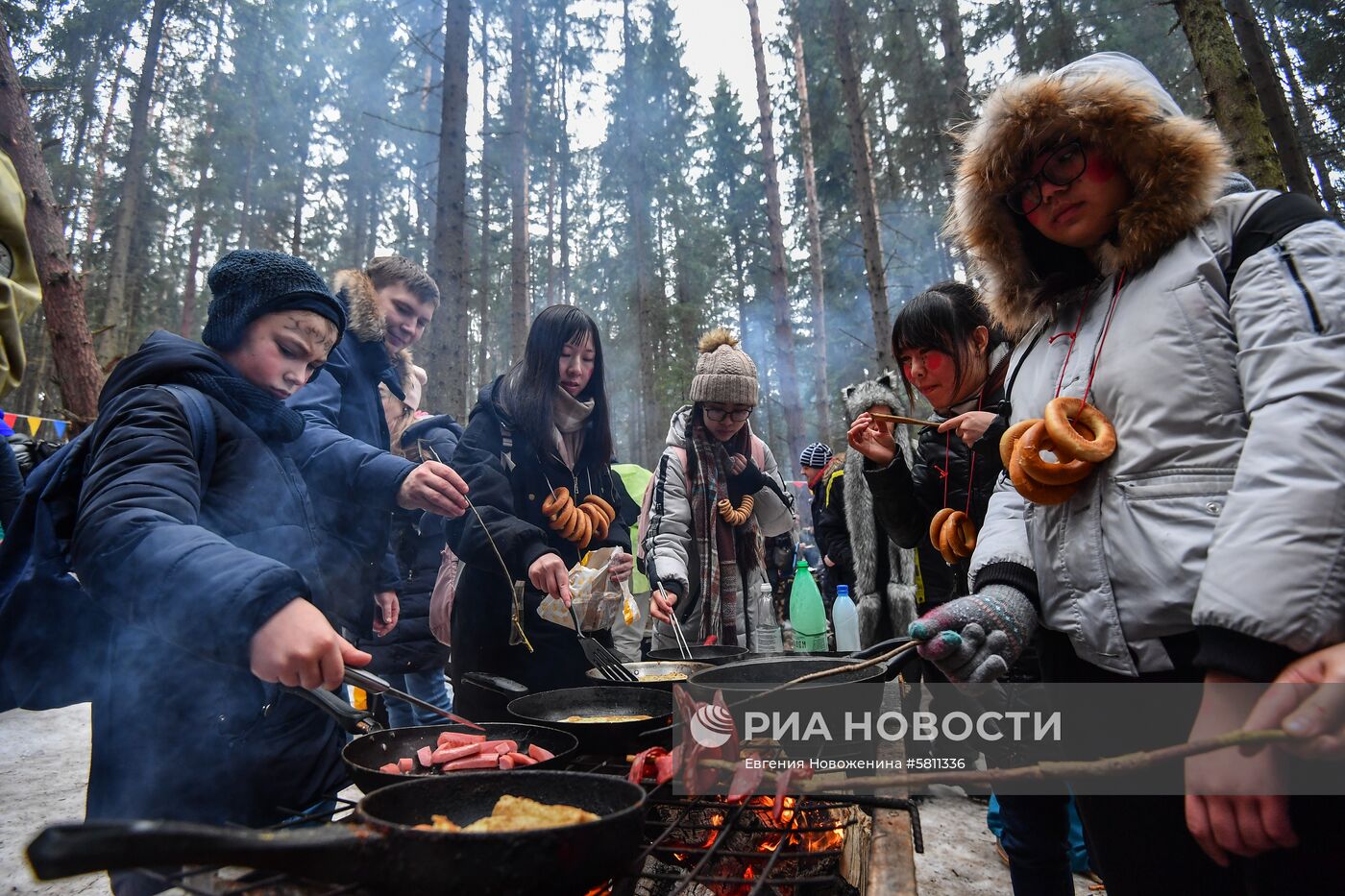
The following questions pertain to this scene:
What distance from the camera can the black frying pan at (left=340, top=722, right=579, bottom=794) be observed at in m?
1.55

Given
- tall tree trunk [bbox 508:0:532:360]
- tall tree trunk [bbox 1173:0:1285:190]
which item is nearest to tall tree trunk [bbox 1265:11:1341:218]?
tall tree trunk [bbox 1173:0:1285:190]

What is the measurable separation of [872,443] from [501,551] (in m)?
1.88

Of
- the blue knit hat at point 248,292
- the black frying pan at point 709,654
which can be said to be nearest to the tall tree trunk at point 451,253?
the black frying pan at point 709,654

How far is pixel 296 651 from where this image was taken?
128 centimetres

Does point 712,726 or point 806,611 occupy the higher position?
point 806,611

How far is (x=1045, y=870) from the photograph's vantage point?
2330 millimetres

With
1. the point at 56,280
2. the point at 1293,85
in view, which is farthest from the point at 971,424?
the point at 1293,85

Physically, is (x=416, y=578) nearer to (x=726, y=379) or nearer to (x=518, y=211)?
(x=726, y=379)

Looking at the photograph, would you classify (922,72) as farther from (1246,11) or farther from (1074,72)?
(1074,72)

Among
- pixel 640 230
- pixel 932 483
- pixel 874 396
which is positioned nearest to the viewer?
pixel 932 483

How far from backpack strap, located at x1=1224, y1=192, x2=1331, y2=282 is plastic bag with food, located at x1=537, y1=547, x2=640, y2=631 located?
8.36 feet

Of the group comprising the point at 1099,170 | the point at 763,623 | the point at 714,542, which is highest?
the point at 1099,170

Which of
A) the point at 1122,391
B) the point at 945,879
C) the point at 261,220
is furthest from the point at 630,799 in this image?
the point at 261,220

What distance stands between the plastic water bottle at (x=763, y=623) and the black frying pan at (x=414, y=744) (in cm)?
318
